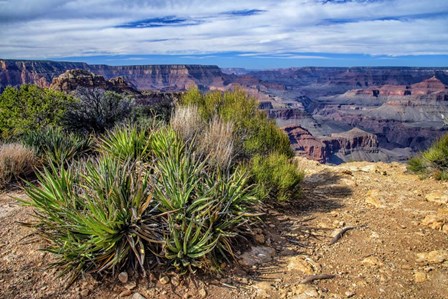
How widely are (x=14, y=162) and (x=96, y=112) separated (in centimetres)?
450

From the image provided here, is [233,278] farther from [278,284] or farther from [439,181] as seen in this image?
[439,181]

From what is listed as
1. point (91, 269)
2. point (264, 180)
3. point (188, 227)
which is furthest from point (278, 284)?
point (264, 180)

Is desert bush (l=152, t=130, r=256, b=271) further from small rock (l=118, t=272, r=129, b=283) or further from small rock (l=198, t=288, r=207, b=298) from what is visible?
small rock (l=118, t=272, r=129, b=283)

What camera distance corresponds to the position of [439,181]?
8812mm

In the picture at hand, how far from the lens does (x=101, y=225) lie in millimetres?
3936

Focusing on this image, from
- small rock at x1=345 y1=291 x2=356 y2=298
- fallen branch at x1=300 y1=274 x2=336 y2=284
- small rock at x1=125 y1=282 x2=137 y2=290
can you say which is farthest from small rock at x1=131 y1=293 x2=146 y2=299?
small rock at x1=345 y1=291 x2=356 y2=298

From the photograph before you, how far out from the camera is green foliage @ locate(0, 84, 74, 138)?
1191 centimetres

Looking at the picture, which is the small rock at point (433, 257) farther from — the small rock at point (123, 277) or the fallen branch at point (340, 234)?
the small rock at point (123, 277)

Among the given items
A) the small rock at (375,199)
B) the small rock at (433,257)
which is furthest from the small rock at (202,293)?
the small rock at (375,199)

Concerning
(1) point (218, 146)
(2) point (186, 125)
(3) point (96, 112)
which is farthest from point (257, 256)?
(3) point (96, 112)

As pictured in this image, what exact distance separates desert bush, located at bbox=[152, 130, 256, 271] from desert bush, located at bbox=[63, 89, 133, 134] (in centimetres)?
676

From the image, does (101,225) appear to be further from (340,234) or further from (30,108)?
(30,108)

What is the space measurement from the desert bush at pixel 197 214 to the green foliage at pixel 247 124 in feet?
8.16

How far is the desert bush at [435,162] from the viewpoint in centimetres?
910
